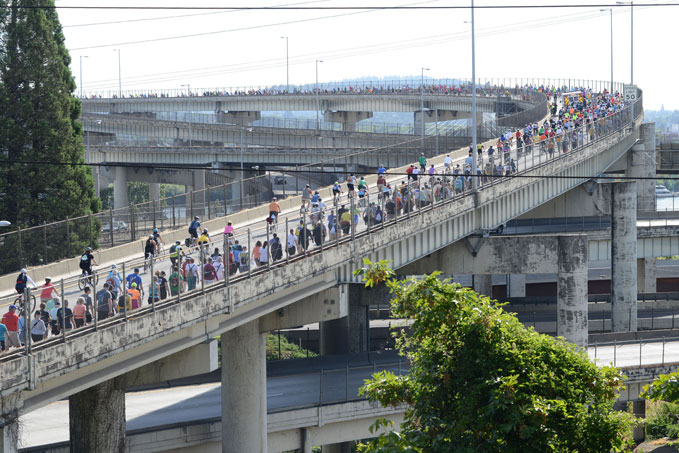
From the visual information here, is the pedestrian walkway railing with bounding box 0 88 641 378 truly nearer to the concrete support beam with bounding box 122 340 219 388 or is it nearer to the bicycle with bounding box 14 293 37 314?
the bicycle with bounding box 14 293 37 314

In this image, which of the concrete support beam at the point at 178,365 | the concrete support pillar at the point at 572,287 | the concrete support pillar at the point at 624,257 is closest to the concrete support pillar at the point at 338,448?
the concrete support pillar at the point at 572,287

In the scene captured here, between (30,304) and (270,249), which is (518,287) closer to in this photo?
(270,249)

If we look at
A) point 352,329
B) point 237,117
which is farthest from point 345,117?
point 352,329

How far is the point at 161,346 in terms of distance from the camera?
2917cm

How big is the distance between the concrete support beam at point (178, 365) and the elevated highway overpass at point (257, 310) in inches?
38.7

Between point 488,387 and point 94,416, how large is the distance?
18103mm

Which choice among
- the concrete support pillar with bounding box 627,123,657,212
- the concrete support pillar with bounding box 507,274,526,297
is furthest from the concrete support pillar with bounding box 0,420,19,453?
the concrete support pillar with bounding box 627,123,657,212

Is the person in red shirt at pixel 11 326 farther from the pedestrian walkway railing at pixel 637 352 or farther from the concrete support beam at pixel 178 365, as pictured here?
the pedestrian walkway railing at pixel 637 352

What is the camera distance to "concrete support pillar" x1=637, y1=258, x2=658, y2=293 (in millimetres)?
87812

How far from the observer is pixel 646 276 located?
88.5m

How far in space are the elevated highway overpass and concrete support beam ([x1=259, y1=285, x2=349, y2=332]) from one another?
4cm

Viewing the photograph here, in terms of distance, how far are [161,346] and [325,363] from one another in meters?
20.5

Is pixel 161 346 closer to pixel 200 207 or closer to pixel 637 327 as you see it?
pixel 200 207

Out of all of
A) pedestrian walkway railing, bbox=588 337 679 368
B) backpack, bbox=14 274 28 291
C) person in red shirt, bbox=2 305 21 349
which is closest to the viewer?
person in red shirt, bbox=2 305 21 349
